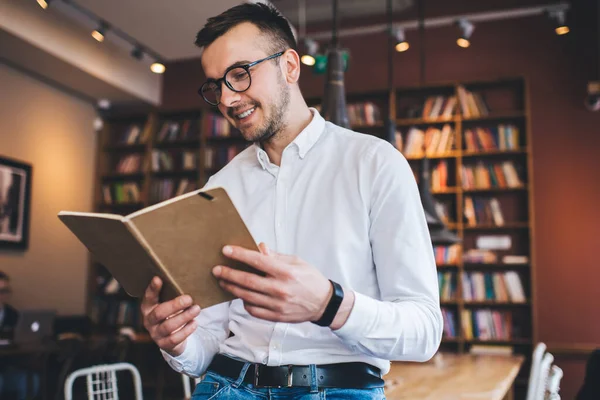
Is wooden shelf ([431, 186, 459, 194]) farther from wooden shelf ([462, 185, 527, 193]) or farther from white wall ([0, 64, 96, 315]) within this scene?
white wall ([0, 64, 96, 315])

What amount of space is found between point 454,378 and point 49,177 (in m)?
4.70

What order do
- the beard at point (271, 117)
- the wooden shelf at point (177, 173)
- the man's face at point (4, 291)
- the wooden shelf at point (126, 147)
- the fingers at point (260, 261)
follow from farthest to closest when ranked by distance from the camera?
the wooden shelf at point (126, 147), the wooden shelf at point (177, 173), the man's face at point (4, 291), the beard at point (271, 117), the fingers at point (260, 261)

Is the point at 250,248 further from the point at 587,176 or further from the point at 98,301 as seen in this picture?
the point at 98,301

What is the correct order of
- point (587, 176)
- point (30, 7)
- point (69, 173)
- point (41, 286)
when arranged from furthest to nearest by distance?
point (69, 173) → point (41, 286) → point (587, 176) → point (30, 7)

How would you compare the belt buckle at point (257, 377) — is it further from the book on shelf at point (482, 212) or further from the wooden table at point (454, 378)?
the book on shelf at point (482, 212)

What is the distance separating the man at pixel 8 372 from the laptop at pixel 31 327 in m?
0.21

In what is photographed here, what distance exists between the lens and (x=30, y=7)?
5.04m

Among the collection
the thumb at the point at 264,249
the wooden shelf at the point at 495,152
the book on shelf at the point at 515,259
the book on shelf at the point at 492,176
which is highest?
the wooden shelf at the point at 495,152

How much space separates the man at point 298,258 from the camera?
1047 millimetres

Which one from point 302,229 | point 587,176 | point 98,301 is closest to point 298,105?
point 302,229

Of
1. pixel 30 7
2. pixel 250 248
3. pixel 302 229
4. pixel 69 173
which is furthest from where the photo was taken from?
pixel 69 173

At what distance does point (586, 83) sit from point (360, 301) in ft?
17.7

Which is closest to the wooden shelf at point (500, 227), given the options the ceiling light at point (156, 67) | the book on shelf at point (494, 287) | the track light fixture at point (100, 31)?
the book on shelf at point (494, 287)

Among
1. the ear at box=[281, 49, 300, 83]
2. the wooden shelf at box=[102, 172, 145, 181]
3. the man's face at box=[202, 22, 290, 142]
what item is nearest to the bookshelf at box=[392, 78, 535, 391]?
the wooden shelf at box=[102, 172, 145, 181]
